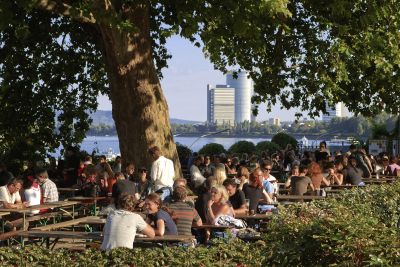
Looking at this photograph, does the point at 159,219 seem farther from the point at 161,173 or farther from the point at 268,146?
the point at 268,146

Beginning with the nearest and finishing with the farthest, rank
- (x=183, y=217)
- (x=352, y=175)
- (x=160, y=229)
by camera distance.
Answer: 1. (x=160, y=229)
2. (x=183, y=217)
3. (x=352, y=175)

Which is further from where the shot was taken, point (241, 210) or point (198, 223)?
point (241, 210)

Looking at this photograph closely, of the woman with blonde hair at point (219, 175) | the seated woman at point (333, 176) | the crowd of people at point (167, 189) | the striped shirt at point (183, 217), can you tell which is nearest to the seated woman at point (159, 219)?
the crowd of people at point (167, 189)

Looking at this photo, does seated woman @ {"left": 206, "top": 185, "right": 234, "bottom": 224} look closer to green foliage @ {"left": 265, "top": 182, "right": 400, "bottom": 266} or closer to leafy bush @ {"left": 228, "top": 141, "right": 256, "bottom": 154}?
green foliage @ {"left": 265, "top": 182, "right": 400, "bottom": 266}

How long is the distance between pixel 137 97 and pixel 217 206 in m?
7.76

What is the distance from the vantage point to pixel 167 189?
57.3ft

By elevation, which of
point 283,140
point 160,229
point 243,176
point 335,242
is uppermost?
point 283,140

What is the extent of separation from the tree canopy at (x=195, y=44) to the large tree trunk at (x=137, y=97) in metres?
0.04

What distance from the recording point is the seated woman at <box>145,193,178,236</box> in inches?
481

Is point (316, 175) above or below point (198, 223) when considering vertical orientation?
above

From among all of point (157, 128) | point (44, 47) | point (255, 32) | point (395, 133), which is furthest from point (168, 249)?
point (395, 133)

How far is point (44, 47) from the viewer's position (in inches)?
1071

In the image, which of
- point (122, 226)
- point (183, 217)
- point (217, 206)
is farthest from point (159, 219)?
point (217, 206)

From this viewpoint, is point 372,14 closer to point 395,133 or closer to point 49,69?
point 49,69
